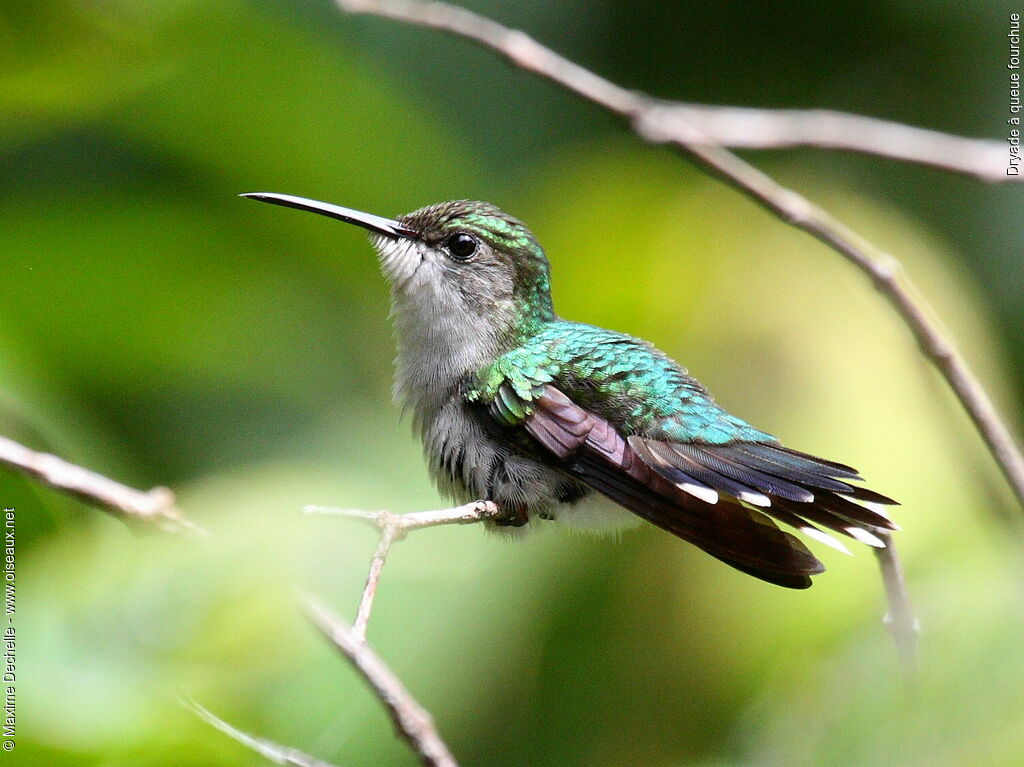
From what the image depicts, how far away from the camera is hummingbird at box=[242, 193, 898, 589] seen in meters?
1.70

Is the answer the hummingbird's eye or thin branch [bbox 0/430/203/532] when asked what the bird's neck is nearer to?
the hummingbird's eye

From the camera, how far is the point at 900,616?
5.44ft

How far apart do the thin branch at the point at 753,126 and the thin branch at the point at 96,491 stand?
3.00 feet

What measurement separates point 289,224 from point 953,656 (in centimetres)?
226

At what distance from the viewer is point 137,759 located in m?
1.36

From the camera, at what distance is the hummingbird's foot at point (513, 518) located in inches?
81.4

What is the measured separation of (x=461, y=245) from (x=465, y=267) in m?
0.05

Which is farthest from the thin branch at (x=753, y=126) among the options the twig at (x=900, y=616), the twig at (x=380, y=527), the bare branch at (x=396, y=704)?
the bare branch at (x=396, y=704)

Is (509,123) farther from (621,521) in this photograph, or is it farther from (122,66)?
(621,521)

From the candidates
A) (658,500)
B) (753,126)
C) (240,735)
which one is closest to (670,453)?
(658,500)

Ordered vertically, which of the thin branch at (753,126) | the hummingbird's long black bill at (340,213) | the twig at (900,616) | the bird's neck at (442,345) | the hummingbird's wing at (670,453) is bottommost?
the twig at (900,616)

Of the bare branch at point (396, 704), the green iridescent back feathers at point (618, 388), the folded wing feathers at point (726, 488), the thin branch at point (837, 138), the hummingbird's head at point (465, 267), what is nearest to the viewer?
the bare branch at point (396, 704)

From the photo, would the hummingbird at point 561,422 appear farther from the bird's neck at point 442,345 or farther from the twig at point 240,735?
the twig at point 240,735

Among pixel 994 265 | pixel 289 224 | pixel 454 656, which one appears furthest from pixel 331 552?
pixel 994 265
